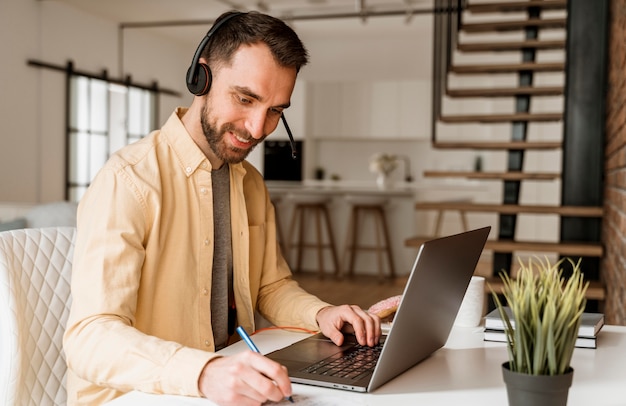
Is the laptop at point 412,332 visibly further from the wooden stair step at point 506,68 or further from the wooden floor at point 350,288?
the wooden floor at point 350,288

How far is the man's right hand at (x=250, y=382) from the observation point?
1.04 m

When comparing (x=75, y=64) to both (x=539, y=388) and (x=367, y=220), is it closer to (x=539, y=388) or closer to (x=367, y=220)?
(x=367, y=220)

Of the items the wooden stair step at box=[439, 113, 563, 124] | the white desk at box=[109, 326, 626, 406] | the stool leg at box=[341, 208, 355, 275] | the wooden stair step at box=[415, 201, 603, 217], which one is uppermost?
the wooden stair step at box=[439, 113, 563, 124]

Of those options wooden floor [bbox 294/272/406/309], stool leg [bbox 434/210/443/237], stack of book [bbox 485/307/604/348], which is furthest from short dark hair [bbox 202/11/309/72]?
stool leg [bbox 434/210/443/237]

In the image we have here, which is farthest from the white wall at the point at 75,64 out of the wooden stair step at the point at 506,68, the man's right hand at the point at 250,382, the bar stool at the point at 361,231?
the man's right hand at the point at 250,382

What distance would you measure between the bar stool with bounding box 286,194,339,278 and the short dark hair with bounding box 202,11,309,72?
6107mm

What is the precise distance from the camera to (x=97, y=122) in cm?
872

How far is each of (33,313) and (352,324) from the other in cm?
68

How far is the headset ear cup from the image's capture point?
160 centimetres

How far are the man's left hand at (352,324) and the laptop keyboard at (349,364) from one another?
3 cm

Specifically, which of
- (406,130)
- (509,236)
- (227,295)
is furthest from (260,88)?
(406,130)

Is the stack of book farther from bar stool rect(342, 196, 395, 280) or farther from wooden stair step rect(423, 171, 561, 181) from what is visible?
bar stool rect(342, 196, 395, 280)

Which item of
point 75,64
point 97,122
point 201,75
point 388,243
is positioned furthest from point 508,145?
point 97,122

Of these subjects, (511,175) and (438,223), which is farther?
(438,223)
